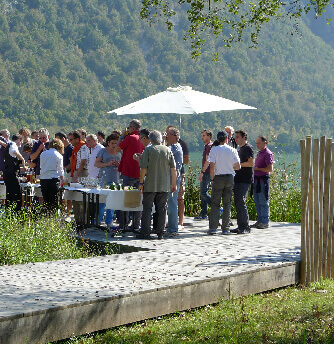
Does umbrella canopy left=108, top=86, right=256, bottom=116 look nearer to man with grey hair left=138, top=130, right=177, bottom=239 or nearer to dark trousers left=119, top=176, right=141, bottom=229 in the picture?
dark trousers left=119, top=176, right=141, bottom=229

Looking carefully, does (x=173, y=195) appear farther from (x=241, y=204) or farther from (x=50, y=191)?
(x=50, y=191)

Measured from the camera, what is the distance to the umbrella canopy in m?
13.5

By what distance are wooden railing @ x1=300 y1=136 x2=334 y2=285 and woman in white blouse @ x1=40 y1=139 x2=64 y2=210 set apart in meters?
4.69

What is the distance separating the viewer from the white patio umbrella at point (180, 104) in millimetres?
13484

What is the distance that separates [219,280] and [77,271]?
1.50m

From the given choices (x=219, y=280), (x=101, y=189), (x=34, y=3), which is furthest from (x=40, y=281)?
(x=34, y=3)

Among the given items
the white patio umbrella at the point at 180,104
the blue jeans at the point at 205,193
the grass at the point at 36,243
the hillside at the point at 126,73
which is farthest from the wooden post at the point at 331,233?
the hillside at the point at 126,73

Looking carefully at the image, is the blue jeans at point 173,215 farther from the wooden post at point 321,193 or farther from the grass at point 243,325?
the grass at point 243,325

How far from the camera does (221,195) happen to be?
1158 centimetres

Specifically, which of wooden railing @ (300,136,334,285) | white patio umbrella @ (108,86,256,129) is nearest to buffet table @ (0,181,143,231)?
white patio umbrella @ (108,86,256,129)

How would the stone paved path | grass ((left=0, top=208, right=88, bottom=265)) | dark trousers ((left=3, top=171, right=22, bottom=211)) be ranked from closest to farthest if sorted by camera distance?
the stone paved path < grass ((left=0, top=208, right=88, bottom=265)) < dark trousers ((left=3, top=171, right=22, bottom=211))

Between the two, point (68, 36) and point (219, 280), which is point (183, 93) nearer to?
point (219, 280)

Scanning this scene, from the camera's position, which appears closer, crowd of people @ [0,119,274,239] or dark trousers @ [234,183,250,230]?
crowd of people @ [0,119,274,239]

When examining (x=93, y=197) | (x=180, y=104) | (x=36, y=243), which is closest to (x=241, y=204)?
(x=93, y=197)
